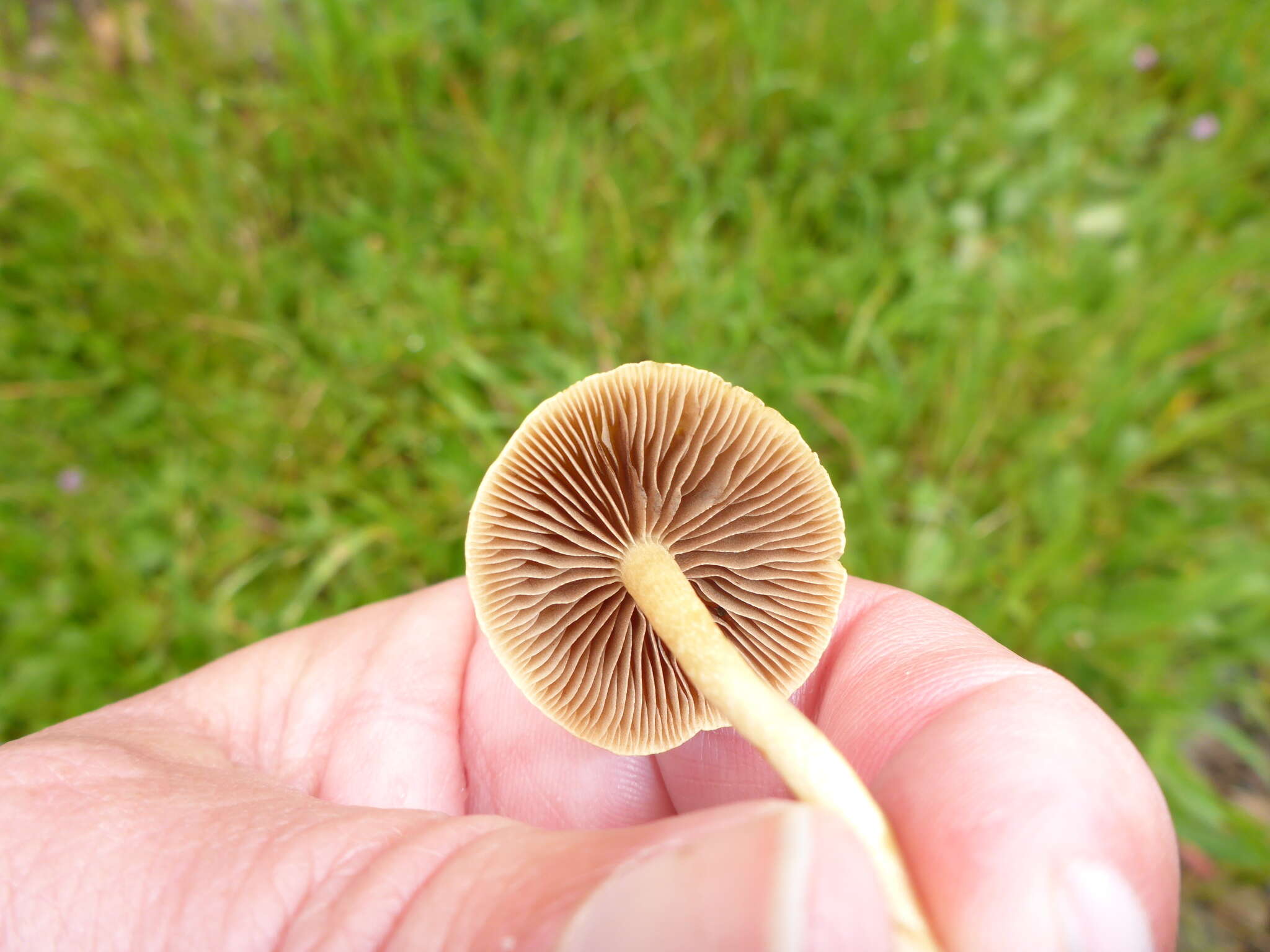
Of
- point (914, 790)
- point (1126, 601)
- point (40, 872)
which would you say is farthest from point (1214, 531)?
point (40, 872)

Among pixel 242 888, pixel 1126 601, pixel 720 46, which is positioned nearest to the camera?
pixel 242 888

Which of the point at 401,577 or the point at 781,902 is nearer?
the point at 781,902

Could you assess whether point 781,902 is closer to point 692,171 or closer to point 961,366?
point 961,366

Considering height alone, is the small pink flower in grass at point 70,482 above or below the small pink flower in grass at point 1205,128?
below

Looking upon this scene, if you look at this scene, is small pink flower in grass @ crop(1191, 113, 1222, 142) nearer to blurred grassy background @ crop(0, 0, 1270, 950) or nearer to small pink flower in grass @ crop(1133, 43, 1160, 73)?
blurred grassy background @ crop(0, 0, 1270, 950)

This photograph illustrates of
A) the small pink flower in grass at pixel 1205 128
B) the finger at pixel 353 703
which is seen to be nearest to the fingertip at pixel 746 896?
the finger at pixel 353 703

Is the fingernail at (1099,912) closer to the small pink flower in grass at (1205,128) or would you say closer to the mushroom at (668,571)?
the mushroom at (668,571)

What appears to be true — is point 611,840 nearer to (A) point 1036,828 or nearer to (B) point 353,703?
(A) point 1036,828

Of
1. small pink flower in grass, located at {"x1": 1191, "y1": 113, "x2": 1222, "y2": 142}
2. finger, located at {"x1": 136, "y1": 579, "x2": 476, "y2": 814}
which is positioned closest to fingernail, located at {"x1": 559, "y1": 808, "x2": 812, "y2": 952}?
finger, located at {"x1": 136, "y1": 579, "x2": 476, "y2": 814}
